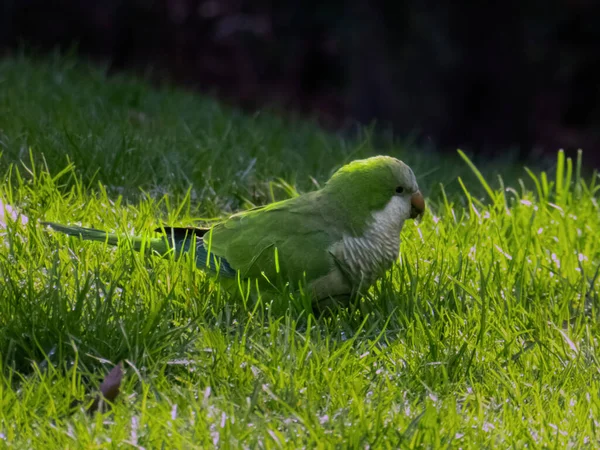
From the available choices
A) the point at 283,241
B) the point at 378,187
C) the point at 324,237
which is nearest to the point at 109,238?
the point at 283,241

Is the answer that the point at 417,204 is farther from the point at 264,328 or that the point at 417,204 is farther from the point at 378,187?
the point at 264,328

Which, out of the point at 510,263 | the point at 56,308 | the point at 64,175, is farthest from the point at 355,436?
the point at 64,175

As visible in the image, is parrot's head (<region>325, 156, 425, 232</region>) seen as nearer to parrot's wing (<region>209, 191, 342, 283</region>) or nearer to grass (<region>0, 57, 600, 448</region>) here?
parrot's wing (<region>209, 191, 342, 283</region>)

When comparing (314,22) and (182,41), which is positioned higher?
(314,22)

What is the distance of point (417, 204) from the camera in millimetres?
3289

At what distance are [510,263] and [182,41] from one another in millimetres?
8127

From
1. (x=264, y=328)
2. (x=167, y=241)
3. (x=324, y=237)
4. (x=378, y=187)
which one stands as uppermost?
(x=378, y=187)

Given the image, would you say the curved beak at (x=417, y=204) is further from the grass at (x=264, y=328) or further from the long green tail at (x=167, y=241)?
the long green tail at (x=167, y=241)

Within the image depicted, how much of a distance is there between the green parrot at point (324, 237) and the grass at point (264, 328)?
106 millimetres

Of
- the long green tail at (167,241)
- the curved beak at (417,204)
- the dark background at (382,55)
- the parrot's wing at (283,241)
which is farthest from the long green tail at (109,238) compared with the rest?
the dark background at (382,55)

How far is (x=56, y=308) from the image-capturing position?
2.71 meters

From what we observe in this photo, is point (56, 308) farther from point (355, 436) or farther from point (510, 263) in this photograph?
point (510, 263)

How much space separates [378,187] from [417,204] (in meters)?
0.21

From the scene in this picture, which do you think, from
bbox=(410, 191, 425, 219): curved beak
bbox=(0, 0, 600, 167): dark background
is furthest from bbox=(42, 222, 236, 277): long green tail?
bbox=(0, 0, 600, 167): dark background
